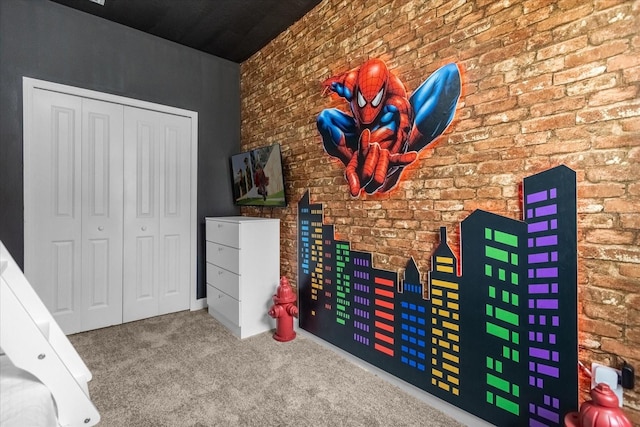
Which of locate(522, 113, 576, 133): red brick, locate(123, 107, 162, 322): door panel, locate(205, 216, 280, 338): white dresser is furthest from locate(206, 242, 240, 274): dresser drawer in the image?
locate(522, 113, 576, 133): red brick

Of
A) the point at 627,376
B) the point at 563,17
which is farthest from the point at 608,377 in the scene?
the point at 563,17

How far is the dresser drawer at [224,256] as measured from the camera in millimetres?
2713

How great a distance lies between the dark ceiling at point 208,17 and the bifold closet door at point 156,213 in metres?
0.78

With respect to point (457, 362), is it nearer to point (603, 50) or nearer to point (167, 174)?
point (603, 50)

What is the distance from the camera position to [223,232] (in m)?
2.90

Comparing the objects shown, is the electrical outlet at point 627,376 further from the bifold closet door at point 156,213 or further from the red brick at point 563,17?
the bifold closet door at point 156,213

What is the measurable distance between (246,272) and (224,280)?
340mm

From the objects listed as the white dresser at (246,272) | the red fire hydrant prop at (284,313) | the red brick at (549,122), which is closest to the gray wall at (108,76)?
the white dresser at (246,272)

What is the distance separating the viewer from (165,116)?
321cm

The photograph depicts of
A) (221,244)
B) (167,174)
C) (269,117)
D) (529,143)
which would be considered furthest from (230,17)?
(529,143)

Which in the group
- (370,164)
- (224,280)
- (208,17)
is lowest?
(224,280)

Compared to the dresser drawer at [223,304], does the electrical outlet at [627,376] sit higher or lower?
higher

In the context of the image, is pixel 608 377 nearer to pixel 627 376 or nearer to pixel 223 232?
pixel 627 376

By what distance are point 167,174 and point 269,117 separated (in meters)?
1.21
